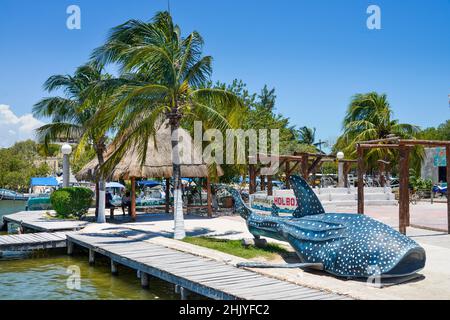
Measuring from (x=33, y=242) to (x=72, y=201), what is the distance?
5.87m

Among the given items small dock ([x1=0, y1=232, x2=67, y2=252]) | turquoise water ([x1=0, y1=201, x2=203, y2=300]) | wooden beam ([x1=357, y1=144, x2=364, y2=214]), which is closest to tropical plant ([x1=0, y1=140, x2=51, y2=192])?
small dock ([x1=0, y1=232, x2=67, y2=252])

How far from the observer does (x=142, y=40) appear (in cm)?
1508

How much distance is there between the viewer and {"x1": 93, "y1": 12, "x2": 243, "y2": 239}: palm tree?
1432cm

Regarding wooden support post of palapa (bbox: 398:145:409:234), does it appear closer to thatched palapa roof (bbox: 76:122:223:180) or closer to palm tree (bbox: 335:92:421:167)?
thatched palapa roof (bbox: 76:122:223:180)

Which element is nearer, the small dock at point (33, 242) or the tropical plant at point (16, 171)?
the small dock at point (33, 242)

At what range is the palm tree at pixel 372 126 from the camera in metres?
33.2

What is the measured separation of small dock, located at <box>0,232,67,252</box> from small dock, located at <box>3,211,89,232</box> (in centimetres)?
116

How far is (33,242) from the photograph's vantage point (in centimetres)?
1586

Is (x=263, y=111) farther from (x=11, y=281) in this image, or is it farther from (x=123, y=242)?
(x=11, y=281)

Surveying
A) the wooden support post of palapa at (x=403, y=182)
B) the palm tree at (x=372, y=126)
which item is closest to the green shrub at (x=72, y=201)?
the wooden support post of palapa at (x=403, y=182)

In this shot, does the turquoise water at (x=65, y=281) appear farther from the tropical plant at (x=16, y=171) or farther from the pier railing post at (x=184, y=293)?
the tropical plant at (x=16, y=171)

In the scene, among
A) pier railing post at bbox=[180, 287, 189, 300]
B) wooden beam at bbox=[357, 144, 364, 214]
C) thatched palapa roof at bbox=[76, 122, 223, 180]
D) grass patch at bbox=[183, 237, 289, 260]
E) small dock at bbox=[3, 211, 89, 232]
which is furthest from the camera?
thatched palapa roof at bbox=[76, 122, 223, 180]

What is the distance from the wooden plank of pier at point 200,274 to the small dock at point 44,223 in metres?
4.19
